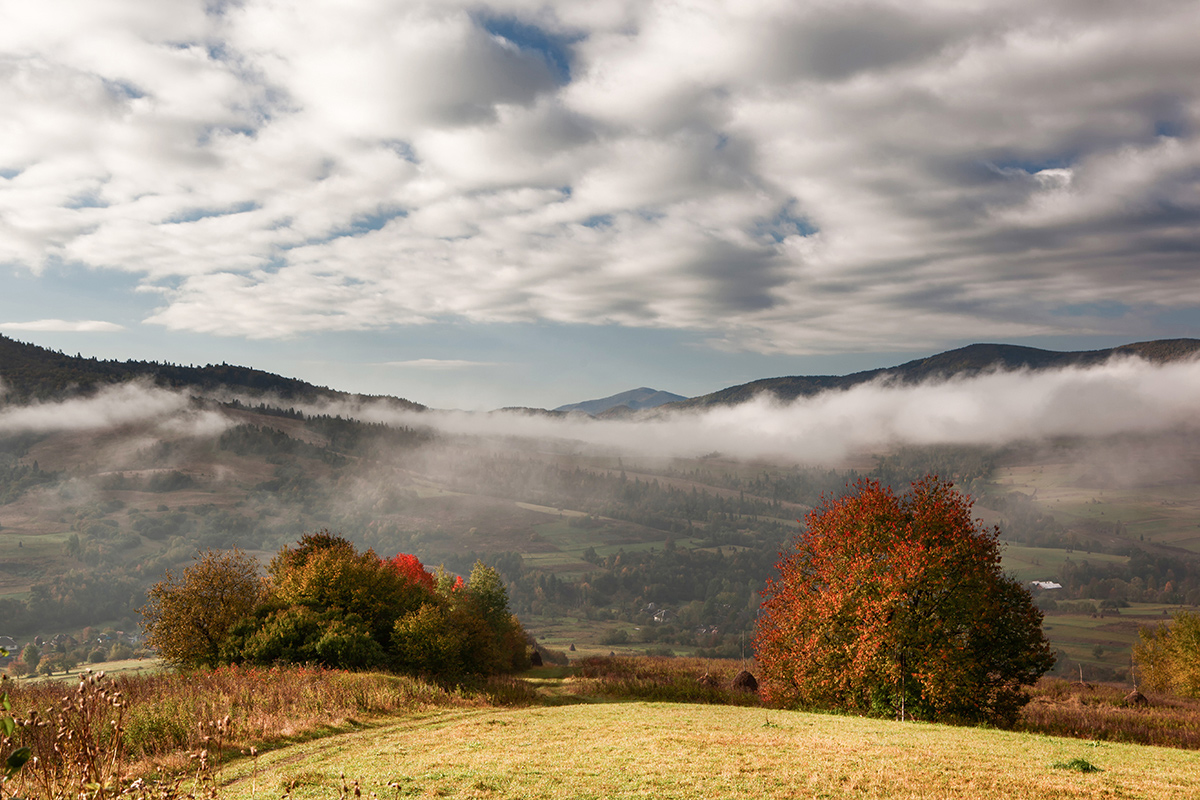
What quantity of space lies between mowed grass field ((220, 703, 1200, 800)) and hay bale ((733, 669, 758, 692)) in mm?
35259

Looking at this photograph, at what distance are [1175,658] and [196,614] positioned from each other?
397 feet

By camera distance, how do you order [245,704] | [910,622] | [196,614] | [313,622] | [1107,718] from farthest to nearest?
1. [196,614]
2. [313,622]
3. [1107,718]
4. [910,622]
5. [245,704]

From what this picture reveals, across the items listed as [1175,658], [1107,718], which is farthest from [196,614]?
[1175,658]

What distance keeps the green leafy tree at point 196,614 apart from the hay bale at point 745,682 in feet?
145

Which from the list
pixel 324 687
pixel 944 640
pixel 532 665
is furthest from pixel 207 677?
pixel 532 665

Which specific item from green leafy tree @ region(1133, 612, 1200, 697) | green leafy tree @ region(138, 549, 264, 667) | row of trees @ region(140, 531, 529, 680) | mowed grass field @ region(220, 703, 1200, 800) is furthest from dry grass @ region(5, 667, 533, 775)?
green leafy tree @ region(1133, 612, 1200, 697)

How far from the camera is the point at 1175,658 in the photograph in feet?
283

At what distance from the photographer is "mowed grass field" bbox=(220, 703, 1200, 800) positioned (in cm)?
1474

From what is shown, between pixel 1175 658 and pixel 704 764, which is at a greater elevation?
pixel 704 764

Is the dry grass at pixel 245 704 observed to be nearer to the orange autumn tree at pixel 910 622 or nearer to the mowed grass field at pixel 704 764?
the mowed grass field at pixel 704 764

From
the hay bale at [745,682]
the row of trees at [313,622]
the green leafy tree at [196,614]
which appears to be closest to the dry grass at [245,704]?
the row of trees at [313,622]

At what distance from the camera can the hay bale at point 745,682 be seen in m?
59.6

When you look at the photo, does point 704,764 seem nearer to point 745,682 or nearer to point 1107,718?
point 1107,718

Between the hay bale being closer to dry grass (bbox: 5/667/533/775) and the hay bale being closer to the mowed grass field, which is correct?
dry grass (bbox: 5/667/533/775)
